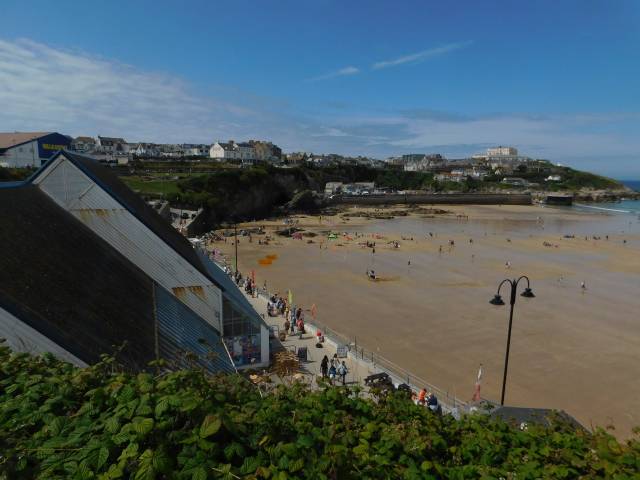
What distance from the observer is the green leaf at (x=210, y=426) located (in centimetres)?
318

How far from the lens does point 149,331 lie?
9.91m

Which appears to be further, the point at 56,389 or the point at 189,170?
the point at 189,170

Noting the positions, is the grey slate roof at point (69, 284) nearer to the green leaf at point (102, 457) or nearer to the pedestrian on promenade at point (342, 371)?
the green leaf at point (102, 457)

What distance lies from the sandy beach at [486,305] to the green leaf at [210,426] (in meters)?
8.14

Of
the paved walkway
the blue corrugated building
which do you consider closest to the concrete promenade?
the paved walkway

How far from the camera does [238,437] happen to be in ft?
11.4

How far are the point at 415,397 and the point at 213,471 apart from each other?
1154cm

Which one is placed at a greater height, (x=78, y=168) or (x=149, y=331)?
(x=78, y=168)

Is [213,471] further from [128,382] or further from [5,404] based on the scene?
[5,404]

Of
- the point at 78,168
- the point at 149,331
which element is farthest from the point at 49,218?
the point at 149,331

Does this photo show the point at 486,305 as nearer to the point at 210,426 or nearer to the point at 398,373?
the point at 398,373

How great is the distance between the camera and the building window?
43.0 ft

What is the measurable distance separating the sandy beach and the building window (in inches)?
305

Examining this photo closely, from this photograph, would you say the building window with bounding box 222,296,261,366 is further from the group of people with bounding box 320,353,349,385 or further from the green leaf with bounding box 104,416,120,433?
the green leaf with bounding box 104,416,120,433
